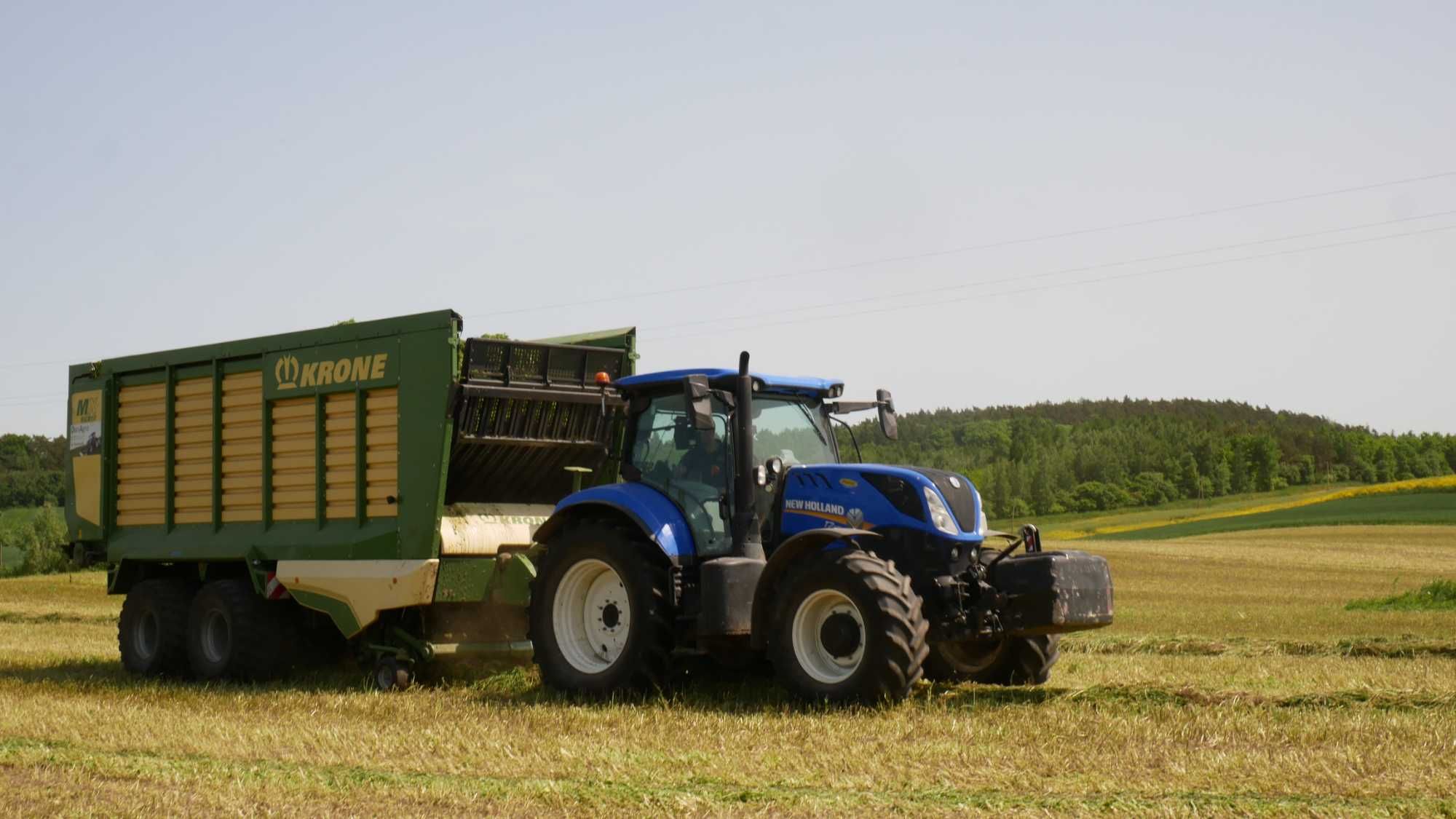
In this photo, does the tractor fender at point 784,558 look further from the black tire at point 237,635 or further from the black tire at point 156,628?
the black tire at point 156,628

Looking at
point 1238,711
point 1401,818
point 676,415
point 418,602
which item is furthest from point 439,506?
point 1401,818

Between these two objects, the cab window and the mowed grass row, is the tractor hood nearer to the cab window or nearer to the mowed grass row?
the cab window

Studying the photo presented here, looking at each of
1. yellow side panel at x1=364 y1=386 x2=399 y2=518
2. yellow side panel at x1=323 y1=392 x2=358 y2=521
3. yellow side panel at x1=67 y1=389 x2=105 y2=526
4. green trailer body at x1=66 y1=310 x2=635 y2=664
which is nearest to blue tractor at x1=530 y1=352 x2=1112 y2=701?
green trailer body at x1=66 y1=310 x2=635 y2=664

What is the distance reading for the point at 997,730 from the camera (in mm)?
7773

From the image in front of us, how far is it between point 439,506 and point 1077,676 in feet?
16.1

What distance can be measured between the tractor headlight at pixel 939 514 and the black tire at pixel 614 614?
1.87 metres

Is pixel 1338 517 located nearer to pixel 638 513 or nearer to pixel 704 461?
pixel 704 461

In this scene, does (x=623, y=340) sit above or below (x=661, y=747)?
above

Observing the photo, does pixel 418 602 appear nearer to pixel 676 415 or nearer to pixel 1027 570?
pixel 676 415

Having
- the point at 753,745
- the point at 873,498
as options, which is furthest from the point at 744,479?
the point at 753,745

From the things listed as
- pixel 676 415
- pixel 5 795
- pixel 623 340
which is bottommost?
pixel 5 795

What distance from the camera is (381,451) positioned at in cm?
1168

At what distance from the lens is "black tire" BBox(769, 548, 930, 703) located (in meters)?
8.74

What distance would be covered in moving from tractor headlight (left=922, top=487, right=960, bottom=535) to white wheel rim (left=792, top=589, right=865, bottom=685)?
2.60 ft
